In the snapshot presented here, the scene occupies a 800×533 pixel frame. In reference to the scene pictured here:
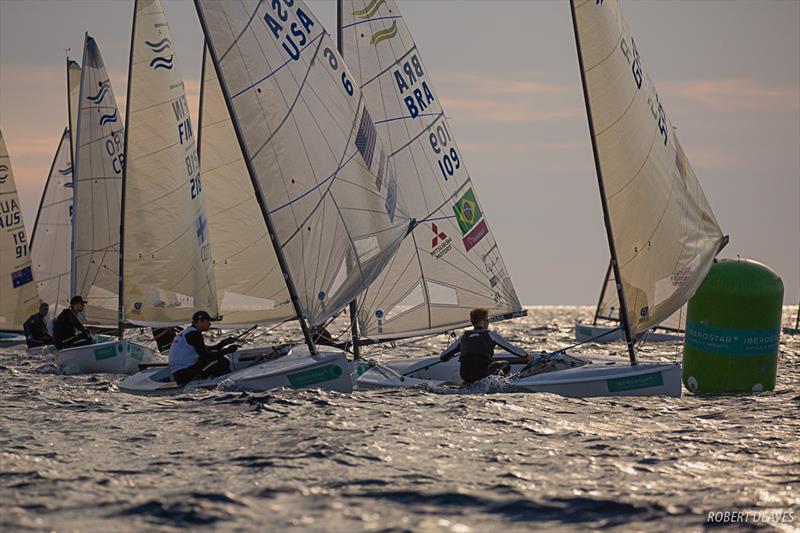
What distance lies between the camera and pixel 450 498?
7160mm

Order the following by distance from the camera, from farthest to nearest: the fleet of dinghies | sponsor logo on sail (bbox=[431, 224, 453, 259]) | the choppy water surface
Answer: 1. sponsor logo on sail (bbox=[431, 224, 453, 259])
2. the fleet of dinghies
3. the choppy water surface

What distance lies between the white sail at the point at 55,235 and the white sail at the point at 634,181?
20.8 m

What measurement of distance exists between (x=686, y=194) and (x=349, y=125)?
4454 millimetres

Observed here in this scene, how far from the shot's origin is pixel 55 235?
31438mm

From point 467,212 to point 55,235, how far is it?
18384mm

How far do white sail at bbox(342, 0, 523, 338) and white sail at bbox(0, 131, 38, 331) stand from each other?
46.3 ft

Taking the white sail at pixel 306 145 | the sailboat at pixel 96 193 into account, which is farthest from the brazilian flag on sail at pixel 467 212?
the sailboat at pixel 96 193

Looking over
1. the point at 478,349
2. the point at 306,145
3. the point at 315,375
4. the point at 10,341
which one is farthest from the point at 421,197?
the point at 10,341

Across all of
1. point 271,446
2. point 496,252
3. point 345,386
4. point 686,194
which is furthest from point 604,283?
point 271,446

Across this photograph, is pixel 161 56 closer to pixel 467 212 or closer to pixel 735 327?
pixel 467 212

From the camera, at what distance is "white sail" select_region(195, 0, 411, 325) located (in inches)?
515

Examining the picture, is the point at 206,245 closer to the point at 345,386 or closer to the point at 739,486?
the point at 345,386

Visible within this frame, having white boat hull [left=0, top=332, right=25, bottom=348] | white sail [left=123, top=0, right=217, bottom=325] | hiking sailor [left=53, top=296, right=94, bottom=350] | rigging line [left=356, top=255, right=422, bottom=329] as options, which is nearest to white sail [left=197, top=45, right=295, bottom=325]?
white sail [left=123, top=0, right=217, bottom=325]

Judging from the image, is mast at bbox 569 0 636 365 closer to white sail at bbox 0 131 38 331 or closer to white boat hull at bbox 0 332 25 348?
white sail at bbox 0 131 38 331
